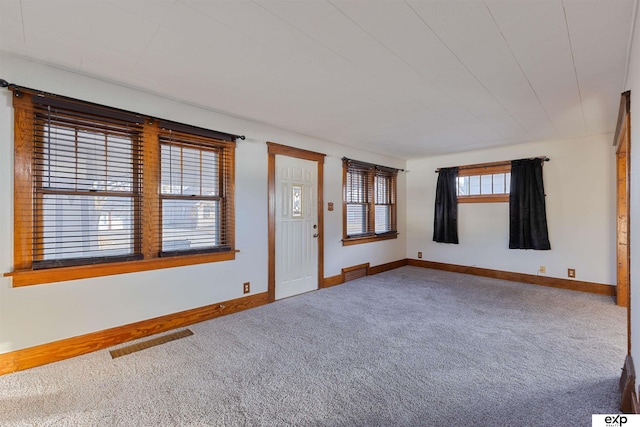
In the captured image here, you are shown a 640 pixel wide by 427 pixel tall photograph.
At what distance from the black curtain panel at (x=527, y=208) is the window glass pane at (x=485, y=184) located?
0.41 m

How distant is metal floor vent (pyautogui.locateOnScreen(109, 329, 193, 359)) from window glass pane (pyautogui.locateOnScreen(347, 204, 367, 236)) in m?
3.03

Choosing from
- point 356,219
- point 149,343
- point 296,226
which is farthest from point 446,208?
point 149,343

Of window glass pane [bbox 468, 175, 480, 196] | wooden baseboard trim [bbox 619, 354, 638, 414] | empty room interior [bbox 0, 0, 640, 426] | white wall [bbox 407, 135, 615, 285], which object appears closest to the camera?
wooden baseboard trim [bbox 619, 354, 638, 414]

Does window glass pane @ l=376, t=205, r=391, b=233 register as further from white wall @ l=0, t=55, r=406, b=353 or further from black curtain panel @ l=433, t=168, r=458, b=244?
white wall @ l=0, t=55, r=406, b=353

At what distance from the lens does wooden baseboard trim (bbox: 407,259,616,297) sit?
13.9ft

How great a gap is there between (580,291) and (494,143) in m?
→ 2.58

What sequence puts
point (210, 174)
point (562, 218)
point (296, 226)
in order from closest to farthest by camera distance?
point (210, 174)
point (296, 226)
point (562, 218)

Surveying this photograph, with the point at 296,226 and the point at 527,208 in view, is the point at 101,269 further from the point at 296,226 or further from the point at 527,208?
the point at 527,208

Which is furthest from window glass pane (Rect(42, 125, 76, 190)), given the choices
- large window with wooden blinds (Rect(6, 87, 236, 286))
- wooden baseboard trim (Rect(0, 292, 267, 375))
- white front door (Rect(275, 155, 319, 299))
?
white front door (Rect(275, 155, 319, 299))

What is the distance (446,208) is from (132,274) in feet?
17.1

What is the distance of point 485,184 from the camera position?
5.36m

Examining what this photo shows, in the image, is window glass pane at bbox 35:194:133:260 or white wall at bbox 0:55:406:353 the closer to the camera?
white wall at bbox 0:55:406:353

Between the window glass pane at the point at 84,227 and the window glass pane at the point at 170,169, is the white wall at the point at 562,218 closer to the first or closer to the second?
the window glass pane at the point at 170,169

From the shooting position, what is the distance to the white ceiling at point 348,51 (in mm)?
1669
